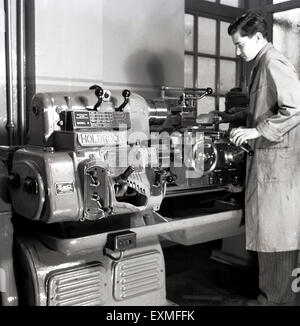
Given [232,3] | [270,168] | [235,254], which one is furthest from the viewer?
[232,3]

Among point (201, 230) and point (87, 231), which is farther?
point (201, 230)

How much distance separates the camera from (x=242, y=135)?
2012 mm

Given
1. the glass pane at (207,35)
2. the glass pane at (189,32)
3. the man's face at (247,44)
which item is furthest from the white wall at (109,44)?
the man's face at (247,44)

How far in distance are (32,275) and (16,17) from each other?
4.81 feet

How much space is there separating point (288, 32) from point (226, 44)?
536mm

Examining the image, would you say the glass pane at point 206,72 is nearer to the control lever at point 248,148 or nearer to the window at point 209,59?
the window at point 209,59

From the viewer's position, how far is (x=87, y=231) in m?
1.82

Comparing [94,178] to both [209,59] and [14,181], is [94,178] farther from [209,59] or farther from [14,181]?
[209,59]

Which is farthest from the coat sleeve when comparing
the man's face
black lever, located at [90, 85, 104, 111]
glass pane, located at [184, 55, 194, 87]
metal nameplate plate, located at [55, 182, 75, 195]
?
glass pane, located at [184, 55, 194, 87]

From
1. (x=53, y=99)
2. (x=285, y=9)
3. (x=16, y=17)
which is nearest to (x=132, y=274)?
(x=53, y=99)

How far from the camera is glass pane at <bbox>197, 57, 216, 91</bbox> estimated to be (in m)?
3.67

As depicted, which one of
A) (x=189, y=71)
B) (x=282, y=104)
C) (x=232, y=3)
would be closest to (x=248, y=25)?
(x=282, y=104)

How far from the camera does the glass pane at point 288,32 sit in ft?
11.9
